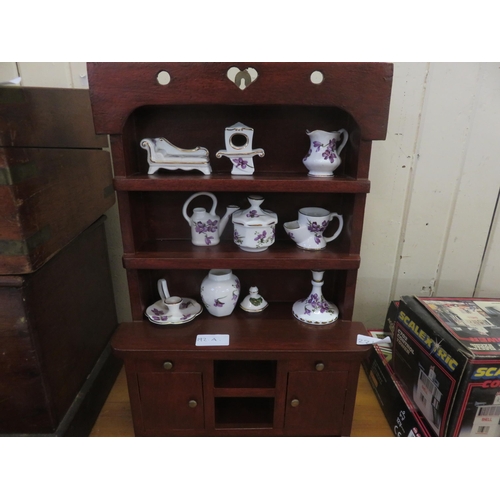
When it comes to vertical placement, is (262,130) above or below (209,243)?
above

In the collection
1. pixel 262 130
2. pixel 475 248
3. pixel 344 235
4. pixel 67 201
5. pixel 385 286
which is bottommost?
pixel 385 286

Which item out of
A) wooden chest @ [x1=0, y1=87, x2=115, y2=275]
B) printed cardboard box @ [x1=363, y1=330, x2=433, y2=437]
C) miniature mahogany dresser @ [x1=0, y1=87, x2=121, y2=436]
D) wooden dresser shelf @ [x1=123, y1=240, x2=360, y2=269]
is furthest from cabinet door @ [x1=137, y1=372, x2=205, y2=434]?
printed cardboard box @ [x1=363, y1=330, x2=433, y2=437]

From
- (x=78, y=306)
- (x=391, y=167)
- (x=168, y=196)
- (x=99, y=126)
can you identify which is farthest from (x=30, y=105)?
(x=391, y=167)

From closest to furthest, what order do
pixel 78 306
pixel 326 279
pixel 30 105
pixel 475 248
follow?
pixel 30 105 → pixel 78 306 → pixel 326 279 → pixel 475 248

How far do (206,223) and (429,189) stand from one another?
27.0 inches

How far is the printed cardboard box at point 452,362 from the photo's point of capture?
70 cm

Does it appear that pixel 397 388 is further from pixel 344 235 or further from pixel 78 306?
pixel 78 306

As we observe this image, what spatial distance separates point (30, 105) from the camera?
67 centimetres

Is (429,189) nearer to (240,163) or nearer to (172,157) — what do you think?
(240,163)

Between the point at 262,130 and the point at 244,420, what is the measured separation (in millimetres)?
749

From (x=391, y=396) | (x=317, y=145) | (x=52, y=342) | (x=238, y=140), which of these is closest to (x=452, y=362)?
(x=391, y=396)

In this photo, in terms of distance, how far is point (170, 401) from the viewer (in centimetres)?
84

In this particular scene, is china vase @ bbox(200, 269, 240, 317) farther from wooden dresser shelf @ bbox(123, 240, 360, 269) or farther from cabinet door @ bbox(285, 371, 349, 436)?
cabinet door @ bbox(285, 371, 349, 436)

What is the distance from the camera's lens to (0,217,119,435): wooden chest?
2.18ft
